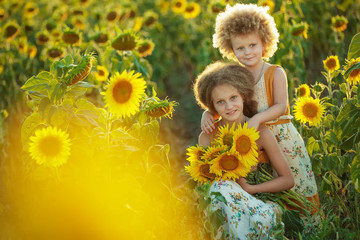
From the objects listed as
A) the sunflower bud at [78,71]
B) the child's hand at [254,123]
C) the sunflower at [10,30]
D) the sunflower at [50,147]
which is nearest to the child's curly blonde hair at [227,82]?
the child's hand at [254,123]

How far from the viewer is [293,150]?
2.02m

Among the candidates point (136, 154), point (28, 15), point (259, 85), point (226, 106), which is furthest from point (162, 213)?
point (28, 15)

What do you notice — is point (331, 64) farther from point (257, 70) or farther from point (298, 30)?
point (298, 30)

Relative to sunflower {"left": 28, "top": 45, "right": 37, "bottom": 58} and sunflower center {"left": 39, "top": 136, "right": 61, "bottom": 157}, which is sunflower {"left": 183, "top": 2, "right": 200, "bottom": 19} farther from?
sunflower center {"left": 39, "top": 136, "right": 61, "bottom": 157}

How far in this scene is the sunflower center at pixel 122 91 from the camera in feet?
5.19

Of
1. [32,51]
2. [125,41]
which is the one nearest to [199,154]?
[125,41]

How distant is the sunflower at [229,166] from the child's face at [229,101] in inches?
9.6

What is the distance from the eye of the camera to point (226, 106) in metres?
1.90

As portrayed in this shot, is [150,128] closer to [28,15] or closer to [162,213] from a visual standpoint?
[162,213]

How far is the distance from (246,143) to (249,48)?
1.69 ft

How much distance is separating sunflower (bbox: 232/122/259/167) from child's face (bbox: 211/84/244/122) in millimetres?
203

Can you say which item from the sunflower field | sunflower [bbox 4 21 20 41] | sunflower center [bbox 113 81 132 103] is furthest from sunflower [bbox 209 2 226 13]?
sunflower center [bbox 113 81 132 103]

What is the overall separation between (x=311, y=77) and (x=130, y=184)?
262 cm

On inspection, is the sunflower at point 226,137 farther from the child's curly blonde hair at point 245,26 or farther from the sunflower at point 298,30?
the sunflower at point 298,30
